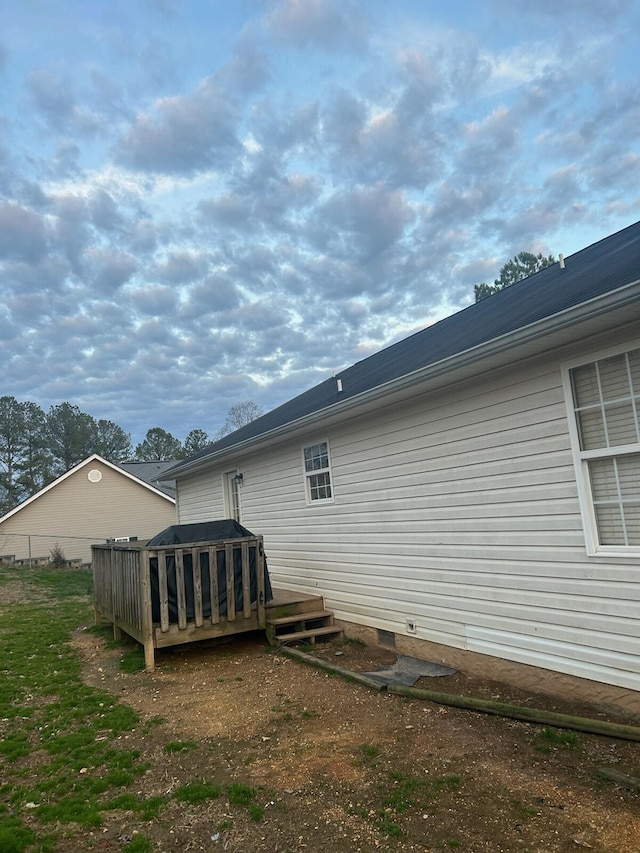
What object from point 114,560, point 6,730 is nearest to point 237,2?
point 114,560

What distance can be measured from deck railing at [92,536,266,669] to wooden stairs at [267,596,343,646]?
8.4 inches

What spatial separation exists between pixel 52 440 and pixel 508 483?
158ft

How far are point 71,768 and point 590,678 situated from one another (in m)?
3.99

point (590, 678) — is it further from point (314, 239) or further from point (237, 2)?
point (314, 239)

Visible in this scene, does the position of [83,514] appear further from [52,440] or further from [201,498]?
[52,440]

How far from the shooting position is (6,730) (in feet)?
16.0

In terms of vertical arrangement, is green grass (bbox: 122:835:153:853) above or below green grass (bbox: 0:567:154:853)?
above

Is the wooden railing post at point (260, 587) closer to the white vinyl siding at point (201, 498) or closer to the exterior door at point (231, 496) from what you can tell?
the exterior door at point (231, 496)

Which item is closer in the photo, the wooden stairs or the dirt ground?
the dirt ground

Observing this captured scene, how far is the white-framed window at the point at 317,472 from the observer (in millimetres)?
8258

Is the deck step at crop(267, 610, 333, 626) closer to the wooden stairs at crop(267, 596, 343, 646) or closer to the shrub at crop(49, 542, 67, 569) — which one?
the wooden stairs at crop(267, 596, 343, 646)

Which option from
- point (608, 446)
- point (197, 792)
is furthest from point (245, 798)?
point (608, 446)

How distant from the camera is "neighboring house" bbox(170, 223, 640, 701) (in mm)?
4148

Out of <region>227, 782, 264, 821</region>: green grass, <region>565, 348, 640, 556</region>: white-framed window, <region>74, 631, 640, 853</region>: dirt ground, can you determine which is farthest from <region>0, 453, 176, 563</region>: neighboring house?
<region>565, 348, 640, 556</region>: white-framed window
